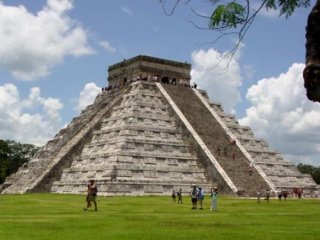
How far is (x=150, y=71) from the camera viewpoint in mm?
50812

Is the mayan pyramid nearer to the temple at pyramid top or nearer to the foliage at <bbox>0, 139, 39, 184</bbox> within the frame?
the temple at pyramid top

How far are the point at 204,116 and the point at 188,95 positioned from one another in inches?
159

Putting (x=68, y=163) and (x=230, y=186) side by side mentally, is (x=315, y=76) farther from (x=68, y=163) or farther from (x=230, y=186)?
(x=68, y=163)

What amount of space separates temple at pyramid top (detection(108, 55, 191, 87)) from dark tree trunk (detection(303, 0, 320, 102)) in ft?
144

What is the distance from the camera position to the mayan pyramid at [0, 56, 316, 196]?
122 feet

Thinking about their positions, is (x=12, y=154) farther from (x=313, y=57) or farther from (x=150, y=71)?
(x=313, y=57)

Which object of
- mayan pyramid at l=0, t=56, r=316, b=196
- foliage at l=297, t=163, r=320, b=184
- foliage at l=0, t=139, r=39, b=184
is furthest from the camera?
foliage at l=297, t=163, r=320, b=184

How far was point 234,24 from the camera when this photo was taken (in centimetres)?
678

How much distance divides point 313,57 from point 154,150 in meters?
34.5

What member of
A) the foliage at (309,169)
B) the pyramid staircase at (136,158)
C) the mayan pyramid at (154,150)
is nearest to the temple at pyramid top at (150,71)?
the mayan pyramid at (154,150)

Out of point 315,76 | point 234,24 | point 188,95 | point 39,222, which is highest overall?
point 188,95

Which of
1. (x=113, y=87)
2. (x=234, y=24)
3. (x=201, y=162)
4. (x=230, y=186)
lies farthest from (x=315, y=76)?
(x=113, y=87)

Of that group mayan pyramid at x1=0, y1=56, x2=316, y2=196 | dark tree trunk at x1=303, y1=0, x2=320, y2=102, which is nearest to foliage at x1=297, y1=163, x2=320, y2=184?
mayan pyramid at x1=0, y1=56, x2=316, y2=196

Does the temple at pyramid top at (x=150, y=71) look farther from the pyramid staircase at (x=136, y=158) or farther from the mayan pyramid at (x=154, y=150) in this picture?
the pyramid staircase at (x=136, y=158)
